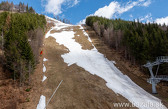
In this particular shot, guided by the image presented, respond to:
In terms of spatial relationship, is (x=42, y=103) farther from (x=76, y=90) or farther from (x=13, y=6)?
(x=13, y=6)

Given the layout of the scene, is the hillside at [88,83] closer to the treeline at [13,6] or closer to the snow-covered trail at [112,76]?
the snow-covered trail at [112,76]

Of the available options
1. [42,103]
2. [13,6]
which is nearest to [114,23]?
[42,103]

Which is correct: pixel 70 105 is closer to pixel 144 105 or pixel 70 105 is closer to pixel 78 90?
pixel 78 90

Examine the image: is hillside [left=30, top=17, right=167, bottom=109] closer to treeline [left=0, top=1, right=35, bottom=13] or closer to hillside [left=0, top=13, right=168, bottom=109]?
hillside [left=0, top=13, right=168, bottom=109]

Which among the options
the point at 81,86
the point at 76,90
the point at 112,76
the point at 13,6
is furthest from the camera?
the point at 13,6

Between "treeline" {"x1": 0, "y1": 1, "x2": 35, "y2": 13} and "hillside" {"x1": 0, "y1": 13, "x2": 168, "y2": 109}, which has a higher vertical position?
"treeline" {"x1": 0, "y1": 1, "x2": 35, "y2": 13}

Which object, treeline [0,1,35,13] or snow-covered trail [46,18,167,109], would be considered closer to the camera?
snow-covered trail [46,18,167,109]

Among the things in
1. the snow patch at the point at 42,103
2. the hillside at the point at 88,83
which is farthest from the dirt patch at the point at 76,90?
the snow patch at the point at 42,103

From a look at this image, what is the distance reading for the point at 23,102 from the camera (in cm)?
1780

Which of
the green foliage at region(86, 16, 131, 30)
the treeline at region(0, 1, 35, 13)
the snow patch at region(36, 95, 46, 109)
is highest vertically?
the treeline at region(0, 1, 35, 13)

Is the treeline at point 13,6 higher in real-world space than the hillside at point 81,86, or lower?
higher

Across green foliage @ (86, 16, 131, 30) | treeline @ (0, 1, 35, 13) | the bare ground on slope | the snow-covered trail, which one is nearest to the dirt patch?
the snow-covered trail

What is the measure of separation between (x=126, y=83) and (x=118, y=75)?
380 cm

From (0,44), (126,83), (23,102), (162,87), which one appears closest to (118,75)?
(126,83)
